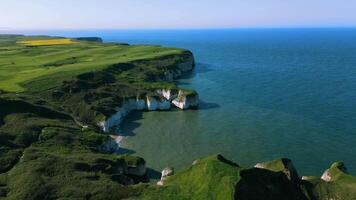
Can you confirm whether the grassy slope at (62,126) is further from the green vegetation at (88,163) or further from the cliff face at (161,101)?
the cliff face at (161,101)

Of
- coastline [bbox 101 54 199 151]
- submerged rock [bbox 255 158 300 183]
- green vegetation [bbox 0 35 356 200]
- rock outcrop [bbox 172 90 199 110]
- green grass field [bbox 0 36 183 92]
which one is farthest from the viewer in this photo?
green grass field [bbox 0 36 183 92]

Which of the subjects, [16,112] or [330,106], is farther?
[330,106]

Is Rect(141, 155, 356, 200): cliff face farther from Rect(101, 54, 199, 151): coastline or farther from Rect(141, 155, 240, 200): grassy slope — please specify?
Rect(101, 54, 199, 151): coastline

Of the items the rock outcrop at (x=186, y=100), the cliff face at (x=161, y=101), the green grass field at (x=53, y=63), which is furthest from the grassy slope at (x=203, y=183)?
the green grass field at (x=53, y=63)

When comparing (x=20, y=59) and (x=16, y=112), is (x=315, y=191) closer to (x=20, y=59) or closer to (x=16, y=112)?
(x=16, y=112)

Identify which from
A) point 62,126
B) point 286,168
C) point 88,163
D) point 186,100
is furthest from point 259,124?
point 88,163

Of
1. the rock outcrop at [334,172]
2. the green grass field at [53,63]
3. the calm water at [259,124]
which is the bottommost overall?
the calm water at [259,124]

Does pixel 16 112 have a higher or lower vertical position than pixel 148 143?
higher

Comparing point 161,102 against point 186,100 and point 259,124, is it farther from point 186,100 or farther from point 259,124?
point 259,124

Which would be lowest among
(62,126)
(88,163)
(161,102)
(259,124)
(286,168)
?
(259,124)

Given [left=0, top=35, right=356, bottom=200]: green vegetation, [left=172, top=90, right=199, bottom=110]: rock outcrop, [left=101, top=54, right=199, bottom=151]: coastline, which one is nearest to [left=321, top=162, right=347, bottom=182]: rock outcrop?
[left=0, top=35, right=356, bottom=200]: green vegetation

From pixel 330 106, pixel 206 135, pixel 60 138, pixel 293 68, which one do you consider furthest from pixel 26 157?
pixel 293 68
